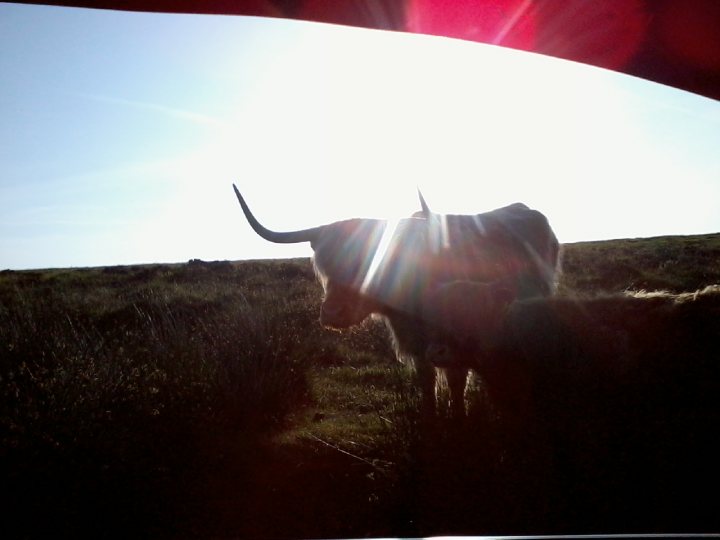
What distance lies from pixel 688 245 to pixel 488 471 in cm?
2497

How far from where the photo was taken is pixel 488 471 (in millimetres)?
3662

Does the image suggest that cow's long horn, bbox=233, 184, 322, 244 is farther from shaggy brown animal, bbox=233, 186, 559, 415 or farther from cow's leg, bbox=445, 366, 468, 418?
cow's leg, bbox=445, 366, 468, 418

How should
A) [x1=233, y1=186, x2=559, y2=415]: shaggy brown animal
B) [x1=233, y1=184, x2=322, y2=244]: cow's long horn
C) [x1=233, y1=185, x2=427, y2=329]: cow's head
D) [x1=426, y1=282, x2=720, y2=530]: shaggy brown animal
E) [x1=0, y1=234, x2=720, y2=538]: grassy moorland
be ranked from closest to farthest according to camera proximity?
[x1=426, y1=282, x2=720, y2=530]: shaggy brown animal, [x1=0, y1=234, x2=720, y2=538]: grassy moorland, [x1=233, y1=186, x2=559, y2=415]: shaggy brown animal, [x1=233, y1=185, x2=427, y2=329]: cow's head, [x1=233, y1=184, x2=322, y2=244]: cow's long horn

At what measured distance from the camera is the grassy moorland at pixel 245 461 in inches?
129

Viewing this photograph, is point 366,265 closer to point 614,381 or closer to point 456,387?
point 456,387

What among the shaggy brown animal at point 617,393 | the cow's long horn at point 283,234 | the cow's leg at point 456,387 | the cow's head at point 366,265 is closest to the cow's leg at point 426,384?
the cow's leg at point 456,387

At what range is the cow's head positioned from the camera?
5.45 metres

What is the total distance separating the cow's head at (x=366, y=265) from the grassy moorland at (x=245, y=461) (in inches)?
31.0

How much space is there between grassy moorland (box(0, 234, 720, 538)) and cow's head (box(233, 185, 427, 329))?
2.58 ft

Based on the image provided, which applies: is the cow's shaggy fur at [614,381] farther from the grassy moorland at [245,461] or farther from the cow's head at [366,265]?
the cow's head at [366,265]

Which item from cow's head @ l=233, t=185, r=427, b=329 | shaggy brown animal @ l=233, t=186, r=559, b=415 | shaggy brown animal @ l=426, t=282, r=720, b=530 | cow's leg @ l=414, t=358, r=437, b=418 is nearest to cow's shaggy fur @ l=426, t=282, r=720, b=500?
shaggy brown animal @ l=426, t=282, r=720, b=530

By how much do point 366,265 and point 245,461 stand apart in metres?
1.92

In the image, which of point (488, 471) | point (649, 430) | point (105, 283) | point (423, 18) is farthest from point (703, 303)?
point (105, 283)

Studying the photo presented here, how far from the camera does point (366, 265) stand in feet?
18.9
